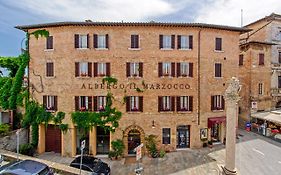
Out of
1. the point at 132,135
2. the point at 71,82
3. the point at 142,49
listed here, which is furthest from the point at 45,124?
the point at 142,49

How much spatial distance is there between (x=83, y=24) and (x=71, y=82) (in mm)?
6142

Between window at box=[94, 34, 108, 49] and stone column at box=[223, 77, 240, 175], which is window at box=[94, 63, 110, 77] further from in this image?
stone column at box=[223, 77, 240, 175]

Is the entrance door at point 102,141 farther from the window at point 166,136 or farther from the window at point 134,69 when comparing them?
the window at point 134,69

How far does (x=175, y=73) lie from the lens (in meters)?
27.0

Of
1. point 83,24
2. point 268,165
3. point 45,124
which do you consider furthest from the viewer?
point 45,124

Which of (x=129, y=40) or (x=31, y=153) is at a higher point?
(x=129, y=40)

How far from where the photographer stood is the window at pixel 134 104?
26.8 m

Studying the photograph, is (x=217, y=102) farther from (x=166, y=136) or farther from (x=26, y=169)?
(x=26, y=169)

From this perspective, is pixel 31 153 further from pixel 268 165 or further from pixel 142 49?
pixel 268 165

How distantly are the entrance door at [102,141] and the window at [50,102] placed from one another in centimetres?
537

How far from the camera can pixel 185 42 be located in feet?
89.0

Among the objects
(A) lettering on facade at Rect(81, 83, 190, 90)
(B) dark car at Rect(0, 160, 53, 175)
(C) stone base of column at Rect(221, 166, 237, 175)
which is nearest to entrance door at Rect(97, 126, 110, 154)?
(A) lettering on facade at Rect(81, 83, 190, 90)

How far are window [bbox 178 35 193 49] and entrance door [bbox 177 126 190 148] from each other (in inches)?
345

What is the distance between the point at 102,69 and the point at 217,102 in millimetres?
13322
